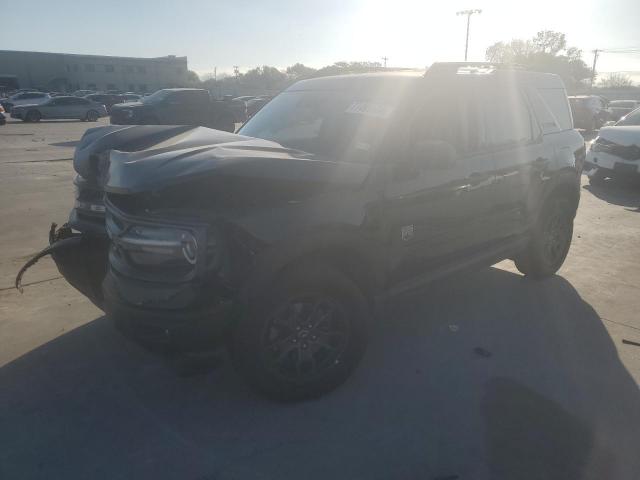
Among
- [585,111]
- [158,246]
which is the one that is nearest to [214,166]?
[158,246]

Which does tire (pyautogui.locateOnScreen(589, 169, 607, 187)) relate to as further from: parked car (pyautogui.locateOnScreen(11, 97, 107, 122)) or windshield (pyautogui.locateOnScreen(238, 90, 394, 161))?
parked car (pyautogui.locateOnScreen(11, 97, 107, 122))

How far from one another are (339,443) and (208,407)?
2.74ft

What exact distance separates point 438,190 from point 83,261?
2431 millimetres

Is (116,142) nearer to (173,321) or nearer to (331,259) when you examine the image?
(173,321)

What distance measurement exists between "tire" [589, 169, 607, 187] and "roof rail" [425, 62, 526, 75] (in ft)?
20.6

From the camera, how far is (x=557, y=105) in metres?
4.96

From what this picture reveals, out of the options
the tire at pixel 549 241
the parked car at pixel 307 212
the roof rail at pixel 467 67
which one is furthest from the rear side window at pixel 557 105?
the tire at pixel 549 241

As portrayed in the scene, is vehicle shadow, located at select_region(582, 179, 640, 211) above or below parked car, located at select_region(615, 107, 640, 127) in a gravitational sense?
below

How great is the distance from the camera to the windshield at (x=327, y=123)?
330 centimetres

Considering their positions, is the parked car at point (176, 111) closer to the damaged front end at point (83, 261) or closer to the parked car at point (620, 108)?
the damaged front end at point (83, 261)

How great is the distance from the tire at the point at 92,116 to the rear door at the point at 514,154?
29.6 metres

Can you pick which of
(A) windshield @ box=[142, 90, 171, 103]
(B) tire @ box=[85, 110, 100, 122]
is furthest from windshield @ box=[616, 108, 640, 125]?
(B) tire @ box=[85, 110, 100, 122]

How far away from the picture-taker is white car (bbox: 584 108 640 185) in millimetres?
9125

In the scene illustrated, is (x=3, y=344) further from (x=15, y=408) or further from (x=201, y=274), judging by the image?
(x=201, y=274)
